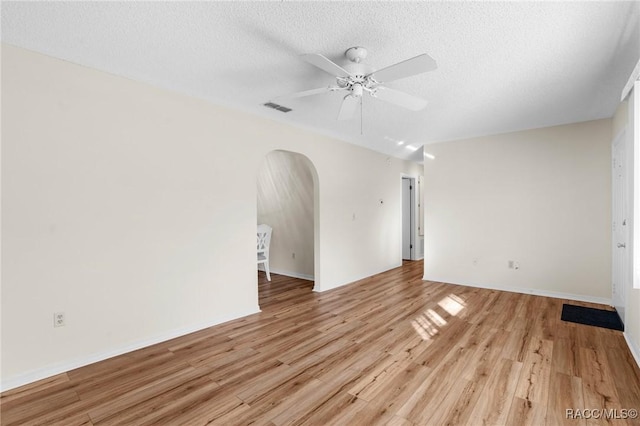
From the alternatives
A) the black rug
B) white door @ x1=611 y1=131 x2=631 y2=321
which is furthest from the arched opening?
white door @ x1=611 y1=131 x2=631 y2=321

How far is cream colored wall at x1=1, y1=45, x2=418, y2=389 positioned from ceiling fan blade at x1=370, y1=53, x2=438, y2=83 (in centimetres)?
205

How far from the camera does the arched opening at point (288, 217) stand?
568 centimetres

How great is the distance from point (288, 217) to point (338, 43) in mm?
4171

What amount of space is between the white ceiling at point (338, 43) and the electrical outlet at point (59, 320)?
6.76 ft

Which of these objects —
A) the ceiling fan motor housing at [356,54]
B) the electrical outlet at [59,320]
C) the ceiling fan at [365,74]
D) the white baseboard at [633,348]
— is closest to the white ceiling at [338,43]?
the ceiling fan motor housing at [356,54]

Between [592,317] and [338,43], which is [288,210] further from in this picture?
[592,317]

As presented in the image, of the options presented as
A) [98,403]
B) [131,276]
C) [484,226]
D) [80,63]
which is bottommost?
[98,403]

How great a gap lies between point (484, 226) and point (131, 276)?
507 centimetres

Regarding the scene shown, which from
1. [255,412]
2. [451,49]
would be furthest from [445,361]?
[451,49]

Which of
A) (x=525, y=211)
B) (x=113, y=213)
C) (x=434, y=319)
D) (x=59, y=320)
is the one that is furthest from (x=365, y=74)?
(x=525, y=211)

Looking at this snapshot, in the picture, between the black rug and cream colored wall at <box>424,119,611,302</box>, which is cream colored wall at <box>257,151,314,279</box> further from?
the black rug

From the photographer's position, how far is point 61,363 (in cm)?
242

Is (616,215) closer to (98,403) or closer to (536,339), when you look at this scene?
(536,339)

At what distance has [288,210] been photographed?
6.09 m
